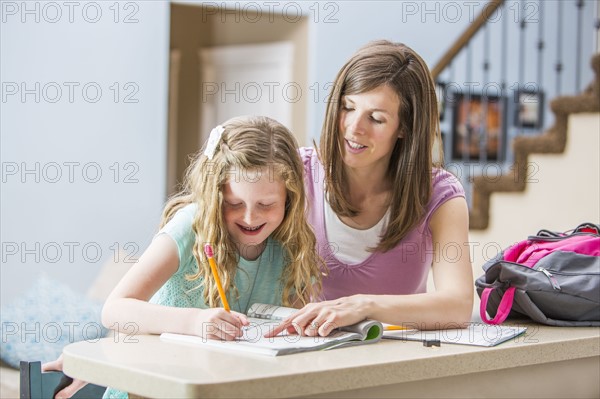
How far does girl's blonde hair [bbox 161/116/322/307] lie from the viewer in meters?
1.56

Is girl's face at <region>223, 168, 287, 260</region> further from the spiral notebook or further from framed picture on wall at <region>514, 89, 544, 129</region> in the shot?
framed picture on wall at <region>514, 89, 544, 129</region>

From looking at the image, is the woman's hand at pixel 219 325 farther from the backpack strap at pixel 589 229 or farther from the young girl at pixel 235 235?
the backpack strap at pixel 589 229

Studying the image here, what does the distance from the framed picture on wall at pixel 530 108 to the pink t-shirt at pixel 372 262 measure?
12.9 ft

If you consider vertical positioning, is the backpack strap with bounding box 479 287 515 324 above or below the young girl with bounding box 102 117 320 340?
below

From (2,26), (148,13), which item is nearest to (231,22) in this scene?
(148,13)

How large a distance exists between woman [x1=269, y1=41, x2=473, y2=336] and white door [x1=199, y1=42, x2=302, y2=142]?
373 cm

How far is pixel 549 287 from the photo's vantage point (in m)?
1.70

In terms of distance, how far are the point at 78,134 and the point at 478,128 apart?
8.76ft

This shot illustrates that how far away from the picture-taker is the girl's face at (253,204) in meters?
1.55

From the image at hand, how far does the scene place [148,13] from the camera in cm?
490

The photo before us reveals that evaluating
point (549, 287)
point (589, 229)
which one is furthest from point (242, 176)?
point (589, 229)

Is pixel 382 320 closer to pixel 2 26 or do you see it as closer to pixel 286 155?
pixel 286 155

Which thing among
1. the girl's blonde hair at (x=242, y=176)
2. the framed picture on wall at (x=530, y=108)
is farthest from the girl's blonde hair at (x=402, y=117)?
the framed picture on wall at (x=530, y=108)

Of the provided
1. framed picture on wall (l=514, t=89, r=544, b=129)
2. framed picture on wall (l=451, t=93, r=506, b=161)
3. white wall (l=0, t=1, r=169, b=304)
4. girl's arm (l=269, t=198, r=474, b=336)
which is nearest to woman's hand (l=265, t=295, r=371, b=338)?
girl's arm (l=269, t=198, r=474, b=336)
